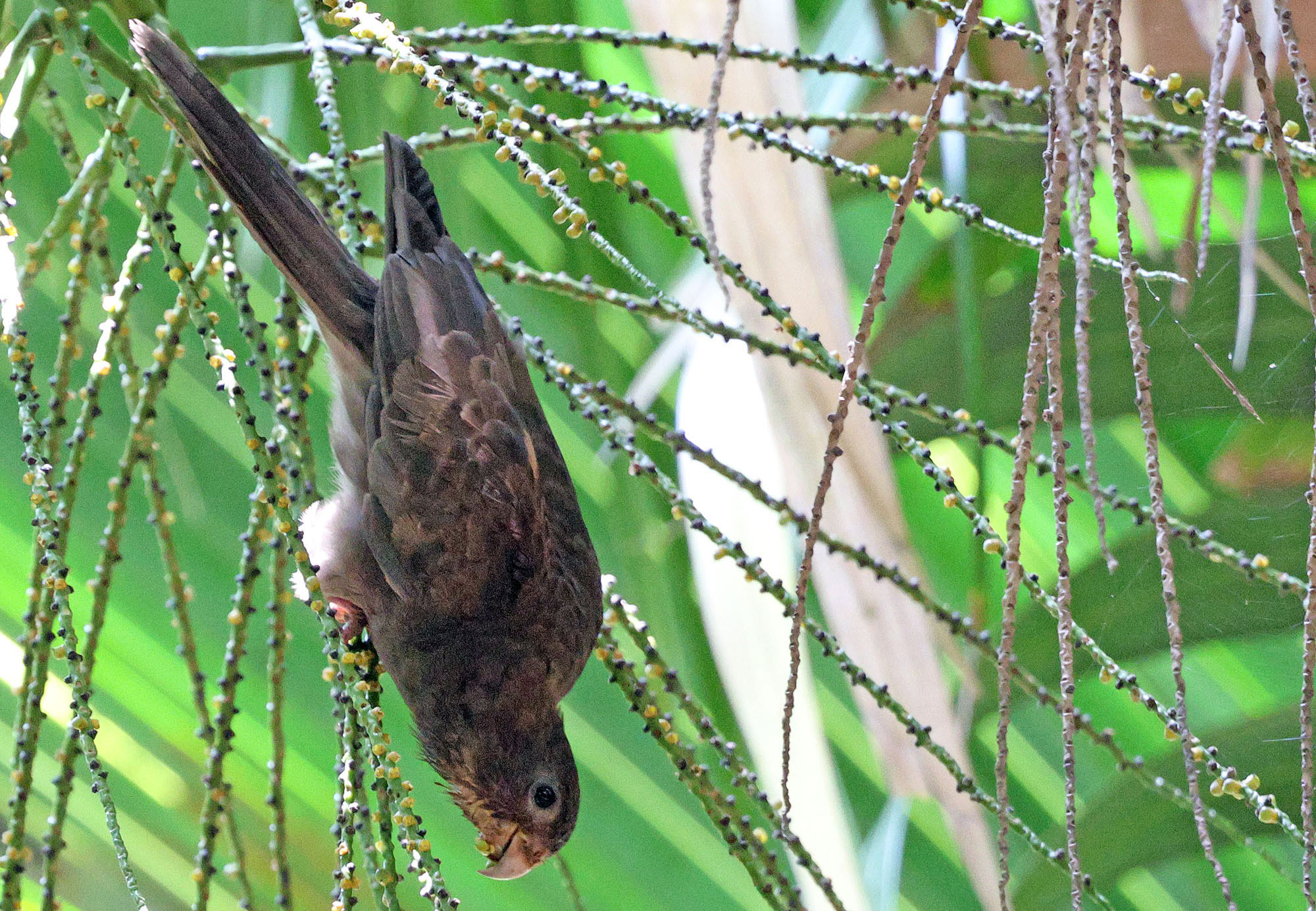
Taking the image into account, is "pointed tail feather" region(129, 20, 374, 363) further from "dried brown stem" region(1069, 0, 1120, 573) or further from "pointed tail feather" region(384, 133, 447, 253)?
"dried brown stem" region(1069, 0, 1120, 573)

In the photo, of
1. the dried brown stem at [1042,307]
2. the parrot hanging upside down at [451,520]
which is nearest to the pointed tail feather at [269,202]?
the parrot hanging upside down at [451,520]

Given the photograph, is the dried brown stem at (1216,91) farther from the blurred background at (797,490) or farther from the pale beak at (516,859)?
the pale beak at (516,859)

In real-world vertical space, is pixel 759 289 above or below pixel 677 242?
below

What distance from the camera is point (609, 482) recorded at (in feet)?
4.84

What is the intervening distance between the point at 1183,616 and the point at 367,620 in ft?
2.47

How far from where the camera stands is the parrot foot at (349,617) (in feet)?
2.94

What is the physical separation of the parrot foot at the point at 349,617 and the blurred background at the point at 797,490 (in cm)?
35

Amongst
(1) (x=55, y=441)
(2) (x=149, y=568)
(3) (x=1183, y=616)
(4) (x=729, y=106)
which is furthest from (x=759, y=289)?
(2) (x=149, y=568)

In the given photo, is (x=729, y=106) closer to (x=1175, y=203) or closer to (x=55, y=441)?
(x=1175, y=203)

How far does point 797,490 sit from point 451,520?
1.75 ft

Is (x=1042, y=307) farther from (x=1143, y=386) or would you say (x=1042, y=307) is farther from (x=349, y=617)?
(x=349, y=617)

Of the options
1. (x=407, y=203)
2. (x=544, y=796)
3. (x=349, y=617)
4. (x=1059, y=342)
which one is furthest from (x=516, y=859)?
(x=1059, y=342)

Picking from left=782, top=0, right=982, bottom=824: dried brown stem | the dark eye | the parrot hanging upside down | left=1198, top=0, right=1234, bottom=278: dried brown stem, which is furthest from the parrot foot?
left=1198, top=0, right=1234, bottom=278: dried brown stem

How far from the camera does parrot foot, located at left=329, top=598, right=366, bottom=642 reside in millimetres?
897
